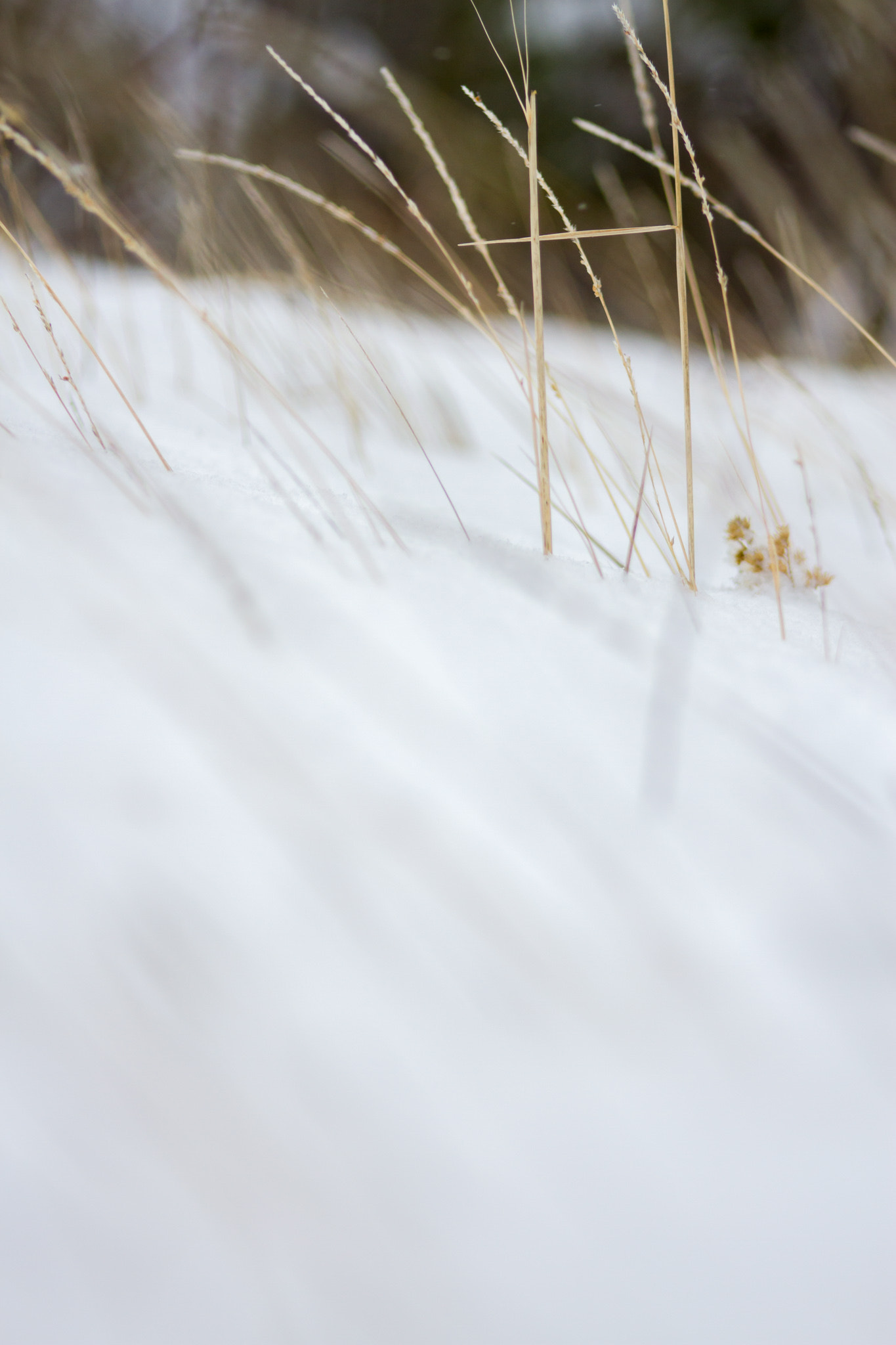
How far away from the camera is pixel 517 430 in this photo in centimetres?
169

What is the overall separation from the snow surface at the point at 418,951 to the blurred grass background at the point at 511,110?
2599 mm

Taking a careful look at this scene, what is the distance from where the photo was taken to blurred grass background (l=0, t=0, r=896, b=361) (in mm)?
3453

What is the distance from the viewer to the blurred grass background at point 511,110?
345cm

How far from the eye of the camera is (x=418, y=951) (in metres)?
0.42

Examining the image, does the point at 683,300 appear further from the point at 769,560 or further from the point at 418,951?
the point at 418,951

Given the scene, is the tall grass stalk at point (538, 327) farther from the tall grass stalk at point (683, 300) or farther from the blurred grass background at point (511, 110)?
the blurred grass background at point (511, 110)

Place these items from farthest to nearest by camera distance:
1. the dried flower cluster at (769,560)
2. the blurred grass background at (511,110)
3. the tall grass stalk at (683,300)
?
the blurred grass background at (511,110), the dried flower cluster at (769,560), the tall grass stalk at (683,300)

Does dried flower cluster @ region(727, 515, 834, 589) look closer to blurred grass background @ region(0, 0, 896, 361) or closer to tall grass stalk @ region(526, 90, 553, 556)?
tall grass stalk @ region(526, 90, 553, 556)

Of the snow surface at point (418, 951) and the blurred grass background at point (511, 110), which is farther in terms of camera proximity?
the blurred grass background at point (511, 110)

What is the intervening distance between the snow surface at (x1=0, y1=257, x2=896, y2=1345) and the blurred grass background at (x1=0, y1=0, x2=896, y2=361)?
2.60 metres

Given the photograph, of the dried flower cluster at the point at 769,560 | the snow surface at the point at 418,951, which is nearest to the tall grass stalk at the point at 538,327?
the snow surface at the point at 418,951

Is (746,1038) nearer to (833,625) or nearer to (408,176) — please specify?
(833,625)

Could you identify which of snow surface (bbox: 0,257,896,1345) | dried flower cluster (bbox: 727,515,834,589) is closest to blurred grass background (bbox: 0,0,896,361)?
dried flower cluster (bbox: 727,515,834,589)

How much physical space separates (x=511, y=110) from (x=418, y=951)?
5.80 meters
